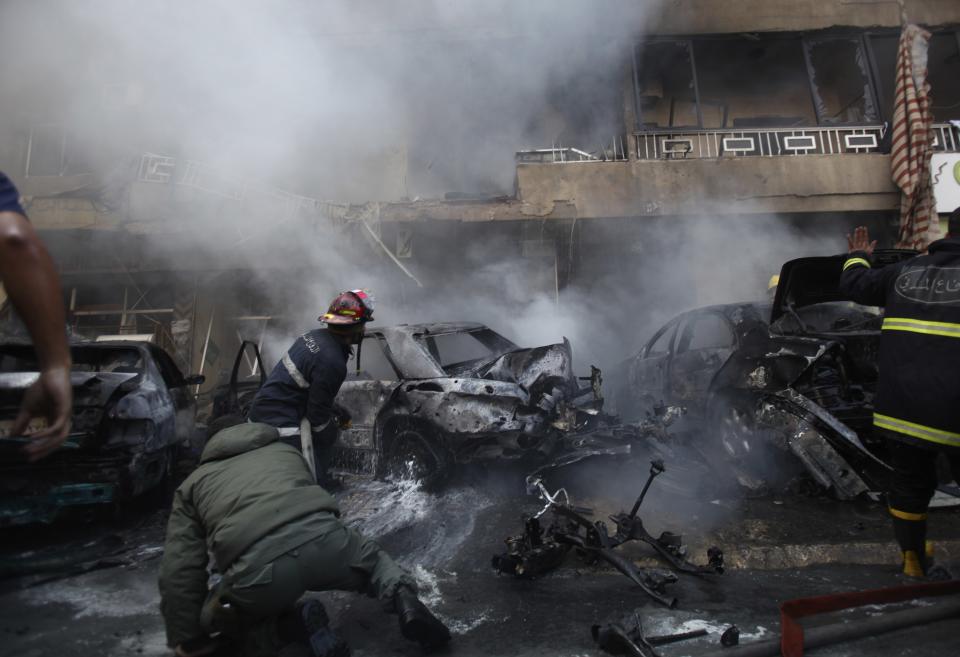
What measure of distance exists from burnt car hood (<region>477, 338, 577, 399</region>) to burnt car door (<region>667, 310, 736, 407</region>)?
1.18 meters

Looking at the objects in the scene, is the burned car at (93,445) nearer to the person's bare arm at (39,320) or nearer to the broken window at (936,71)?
the person's bare arm at (39,320)

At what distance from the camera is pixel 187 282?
9422 mm

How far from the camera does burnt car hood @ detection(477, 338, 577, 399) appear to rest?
444 centimetres

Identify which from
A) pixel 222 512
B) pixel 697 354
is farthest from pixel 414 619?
A: pixel 697 354

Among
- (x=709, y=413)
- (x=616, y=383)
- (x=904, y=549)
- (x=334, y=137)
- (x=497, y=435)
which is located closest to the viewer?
(x=904, y=549)

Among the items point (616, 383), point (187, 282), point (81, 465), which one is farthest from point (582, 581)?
point (187, 282)

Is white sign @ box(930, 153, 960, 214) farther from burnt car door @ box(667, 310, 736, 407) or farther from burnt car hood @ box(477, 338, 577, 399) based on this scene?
burnt car hood @ box(477, 338, 577, 399)

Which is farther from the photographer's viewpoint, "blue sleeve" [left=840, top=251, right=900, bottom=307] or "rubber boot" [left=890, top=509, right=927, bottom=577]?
"blue sleeve" [left=840, top=251, right=900, bottom=307]

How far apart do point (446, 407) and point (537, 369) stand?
0.90m

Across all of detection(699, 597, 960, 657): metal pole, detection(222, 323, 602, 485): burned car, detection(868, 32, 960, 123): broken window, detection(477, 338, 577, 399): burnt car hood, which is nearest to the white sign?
detection(868, 32, 960, 123): broken window

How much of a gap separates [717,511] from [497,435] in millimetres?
1620

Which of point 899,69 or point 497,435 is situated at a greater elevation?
point 899,69

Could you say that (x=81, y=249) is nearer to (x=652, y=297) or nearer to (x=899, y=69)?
(x=652, y=297)

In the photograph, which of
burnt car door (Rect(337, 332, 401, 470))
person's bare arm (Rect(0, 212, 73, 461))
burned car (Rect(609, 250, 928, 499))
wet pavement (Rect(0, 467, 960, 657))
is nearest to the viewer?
person's bare arm (Rect(0, 212, 73, 461))
